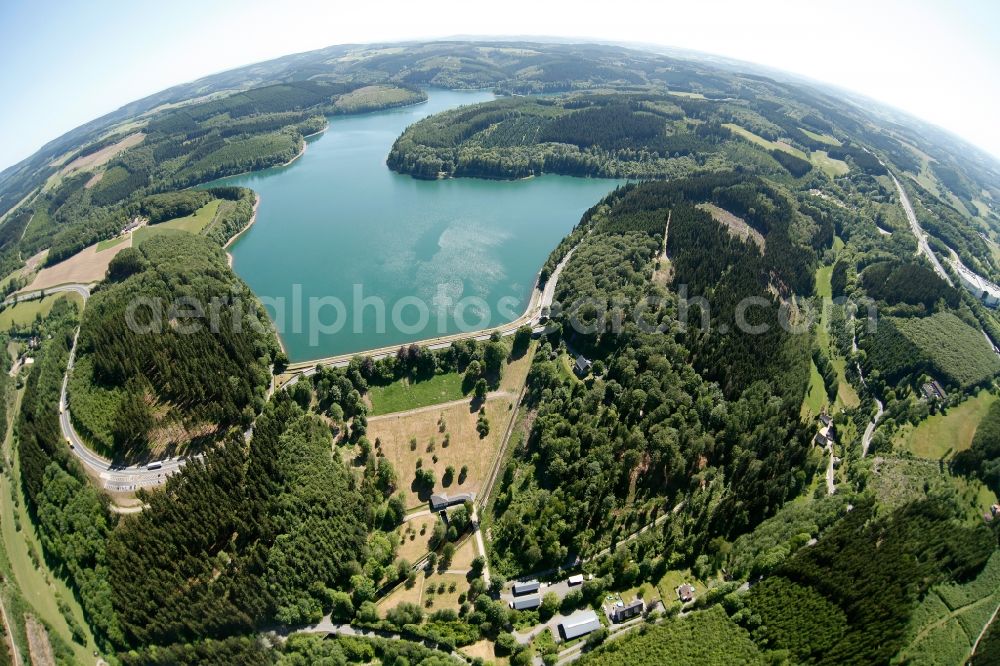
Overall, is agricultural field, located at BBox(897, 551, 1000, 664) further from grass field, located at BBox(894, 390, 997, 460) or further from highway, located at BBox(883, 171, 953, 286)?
highway, located at BBox(883, 171, 953, 286)

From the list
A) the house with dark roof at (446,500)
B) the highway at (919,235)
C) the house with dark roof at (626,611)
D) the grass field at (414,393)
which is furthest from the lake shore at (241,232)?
the highway at (919,235)

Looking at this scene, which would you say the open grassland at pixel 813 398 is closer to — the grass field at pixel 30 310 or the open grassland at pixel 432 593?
the open grassland at pixel 432 593

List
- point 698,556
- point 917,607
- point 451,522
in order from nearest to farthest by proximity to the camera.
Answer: point 917,607 → point 698,556 → point 451,522

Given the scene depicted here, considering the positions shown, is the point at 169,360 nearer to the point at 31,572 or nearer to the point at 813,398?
the point at 31,572

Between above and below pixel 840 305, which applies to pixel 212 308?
above

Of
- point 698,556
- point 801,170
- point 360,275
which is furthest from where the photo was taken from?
point 801,170

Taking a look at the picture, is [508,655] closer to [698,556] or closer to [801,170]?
[698,556]

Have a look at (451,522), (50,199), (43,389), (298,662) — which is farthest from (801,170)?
(50,199)
